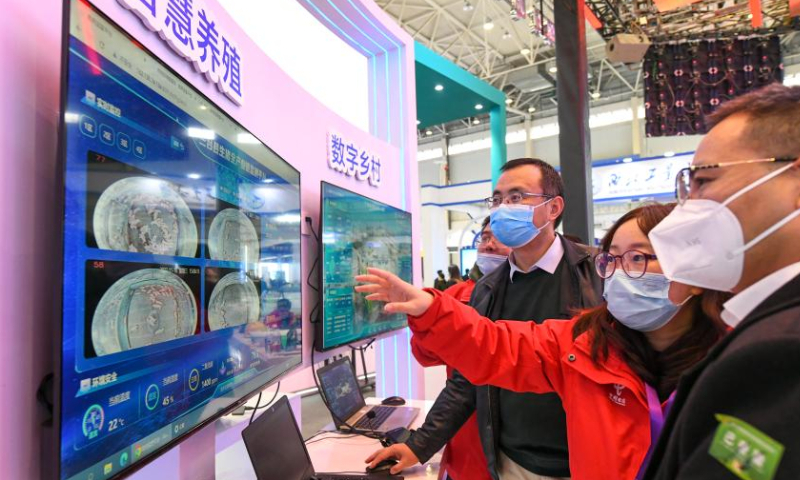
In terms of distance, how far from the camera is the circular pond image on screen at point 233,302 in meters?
1.26

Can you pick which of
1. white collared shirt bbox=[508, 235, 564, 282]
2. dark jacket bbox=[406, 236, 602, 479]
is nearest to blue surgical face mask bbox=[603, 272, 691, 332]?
dark jacket bbox=[406, 236, 602, 479]

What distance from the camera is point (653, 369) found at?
4.25 feet

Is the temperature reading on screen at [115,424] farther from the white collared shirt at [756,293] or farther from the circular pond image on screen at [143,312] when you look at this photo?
the white collared shirt at [756,293]

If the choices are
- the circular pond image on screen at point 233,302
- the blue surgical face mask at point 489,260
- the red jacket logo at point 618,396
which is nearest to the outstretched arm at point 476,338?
the red jacket logo at point 618,396

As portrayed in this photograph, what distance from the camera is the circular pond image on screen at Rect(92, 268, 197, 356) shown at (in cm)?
85

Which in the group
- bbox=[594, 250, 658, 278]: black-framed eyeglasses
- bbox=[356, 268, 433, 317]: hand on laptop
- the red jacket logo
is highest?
bbox=[594, 250, 658, 278]: black-framed eyeglasses

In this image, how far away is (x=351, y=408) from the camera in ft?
7.90

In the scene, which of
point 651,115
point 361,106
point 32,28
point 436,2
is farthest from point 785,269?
point 436,2

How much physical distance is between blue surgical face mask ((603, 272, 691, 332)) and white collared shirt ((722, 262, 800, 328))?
2.00 ft

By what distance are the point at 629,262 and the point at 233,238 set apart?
3.84 feet

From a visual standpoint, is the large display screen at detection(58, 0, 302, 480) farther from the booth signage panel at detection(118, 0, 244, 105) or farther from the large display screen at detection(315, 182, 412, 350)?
the large display screen at detection(315, 182, 412, 350)

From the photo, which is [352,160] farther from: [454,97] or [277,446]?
[454,97]

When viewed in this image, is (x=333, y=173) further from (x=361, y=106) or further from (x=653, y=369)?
(x=653, y=369)

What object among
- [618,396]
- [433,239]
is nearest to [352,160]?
[618,396]
